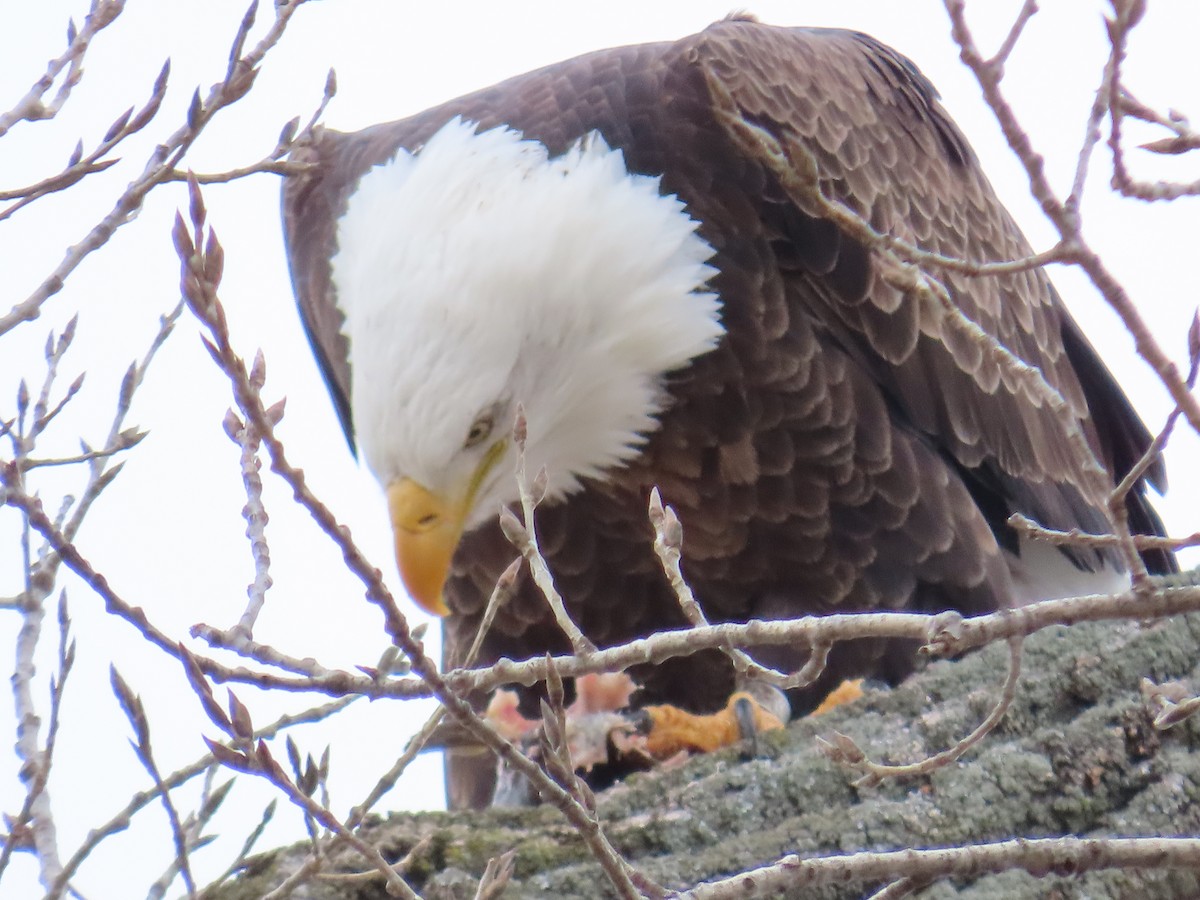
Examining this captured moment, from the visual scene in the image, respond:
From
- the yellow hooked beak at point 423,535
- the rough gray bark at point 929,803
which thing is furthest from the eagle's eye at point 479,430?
the rough gray bark at point 929,803

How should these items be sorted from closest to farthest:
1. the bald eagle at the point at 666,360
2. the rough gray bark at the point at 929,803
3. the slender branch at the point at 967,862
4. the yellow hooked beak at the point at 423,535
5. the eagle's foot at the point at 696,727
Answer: the slender branch at the point at 967,862
the rough gray bark at the point at 929,803
the yellow hooked beak at the point at 423,535
the bald eagle at the point at 666,360
the eagle's foot at the point at 696,727

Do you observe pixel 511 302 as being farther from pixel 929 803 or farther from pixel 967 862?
pixel 967 862

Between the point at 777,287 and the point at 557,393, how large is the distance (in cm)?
61

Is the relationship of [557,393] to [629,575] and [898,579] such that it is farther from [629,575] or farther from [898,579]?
[898,579]

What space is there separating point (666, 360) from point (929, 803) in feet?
4.53

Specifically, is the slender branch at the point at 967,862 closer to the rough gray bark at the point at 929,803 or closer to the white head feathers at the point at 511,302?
the rough gray bark at the point at 929,803

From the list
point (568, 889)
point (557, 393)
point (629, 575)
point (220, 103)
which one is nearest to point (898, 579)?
point (629, 575)

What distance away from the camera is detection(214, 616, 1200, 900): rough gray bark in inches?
99.7

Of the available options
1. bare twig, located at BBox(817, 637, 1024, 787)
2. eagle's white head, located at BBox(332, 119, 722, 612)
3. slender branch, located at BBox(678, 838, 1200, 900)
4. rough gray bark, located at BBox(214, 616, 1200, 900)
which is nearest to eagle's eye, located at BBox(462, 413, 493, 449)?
eagle's white head, located at BBox(332, 119, 722, 612)

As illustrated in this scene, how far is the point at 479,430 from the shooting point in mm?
3387

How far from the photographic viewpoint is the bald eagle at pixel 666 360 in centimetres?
344

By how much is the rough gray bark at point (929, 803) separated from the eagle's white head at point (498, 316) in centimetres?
74

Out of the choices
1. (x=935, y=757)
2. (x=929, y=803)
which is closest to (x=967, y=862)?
(x=935, y=757)

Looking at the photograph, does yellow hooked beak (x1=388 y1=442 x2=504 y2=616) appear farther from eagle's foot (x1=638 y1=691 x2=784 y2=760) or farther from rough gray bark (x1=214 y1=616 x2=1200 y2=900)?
eagle's foot (x1=638 y1=691 x2=784 y2=760)
